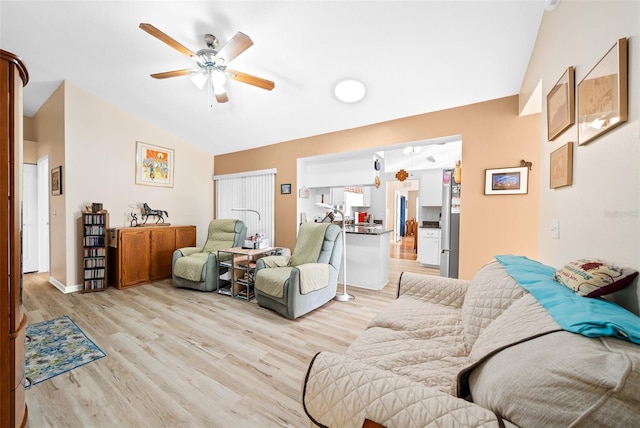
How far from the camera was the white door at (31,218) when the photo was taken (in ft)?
14.6

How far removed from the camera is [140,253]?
3934 millimetres

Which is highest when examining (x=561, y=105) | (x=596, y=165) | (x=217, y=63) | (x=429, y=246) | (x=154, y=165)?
(x=217, y=63)

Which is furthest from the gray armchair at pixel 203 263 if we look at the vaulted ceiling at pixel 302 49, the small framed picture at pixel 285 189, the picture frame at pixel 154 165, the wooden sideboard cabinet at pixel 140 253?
the vaulted ceiling at pixel 302 49

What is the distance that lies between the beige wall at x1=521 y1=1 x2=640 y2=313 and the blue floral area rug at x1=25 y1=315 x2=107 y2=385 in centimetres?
333

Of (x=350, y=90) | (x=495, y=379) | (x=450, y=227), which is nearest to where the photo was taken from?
(x=495, y=379)

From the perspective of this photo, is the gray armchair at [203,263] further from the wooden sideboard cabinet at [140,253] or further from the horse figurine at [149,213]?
the horse figurine at [149,213]

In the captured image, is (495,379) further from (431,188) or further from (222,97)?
(431,188)

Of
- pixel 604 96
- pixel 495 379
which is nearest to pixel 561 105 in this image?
pixel 604 96

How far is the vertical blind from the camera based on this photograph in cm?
466

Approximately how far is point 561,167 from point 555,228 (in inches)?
15.5

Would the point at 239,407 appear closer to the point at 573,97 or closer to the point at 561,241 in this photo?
the point at 561,241

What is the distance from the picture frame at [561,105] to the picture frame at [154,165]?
5.33 meters

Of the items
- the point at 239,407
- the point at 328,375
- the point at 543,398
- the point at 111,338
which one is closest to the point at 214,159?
the point at 111,338

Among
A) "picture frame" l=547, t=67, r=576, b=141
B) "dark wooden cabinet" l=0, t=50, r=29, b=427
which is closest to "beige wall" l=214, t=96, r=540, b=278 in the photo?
"picture frame" l=547, t=67, r=576, b=141
